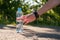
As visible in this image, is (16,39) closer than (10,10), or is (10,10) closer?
(16,39)

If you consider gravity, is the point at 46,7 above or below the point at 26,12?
above

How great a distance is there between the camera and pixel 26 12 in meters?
15.9

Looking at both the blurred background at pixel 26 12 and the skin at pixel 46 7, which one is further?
the blurred background at pixel 26 12

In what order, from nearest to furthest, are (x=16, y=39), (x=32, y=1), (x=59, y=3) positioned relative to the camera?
1. (x=59, y=3)
2. (x=16, y=39)
3. (x=32, y=1)

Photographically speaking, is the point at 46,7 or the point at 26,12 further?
the point at 26,12

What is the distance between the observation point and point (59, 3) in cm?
170

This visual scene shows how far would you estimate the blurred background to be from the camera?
15391 millimetres

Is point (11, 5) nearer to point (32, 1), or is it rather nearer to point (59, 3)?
point (32, 1)

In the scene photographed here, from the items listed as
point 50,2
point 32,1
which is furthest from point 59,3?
point 32,1

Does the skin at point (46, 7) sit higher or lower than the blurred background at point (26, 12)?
higher

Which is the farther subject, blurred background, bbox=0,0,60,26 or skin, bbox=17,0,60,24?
blurred background, bbox=0,0,60,26

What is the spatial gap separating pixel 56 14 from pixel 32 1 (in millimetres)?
2049

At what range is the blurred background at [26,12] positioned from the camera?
606 inches

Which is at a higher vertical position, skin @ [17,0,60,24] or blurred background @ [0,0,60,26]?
skin @ [17,0,60,24]
